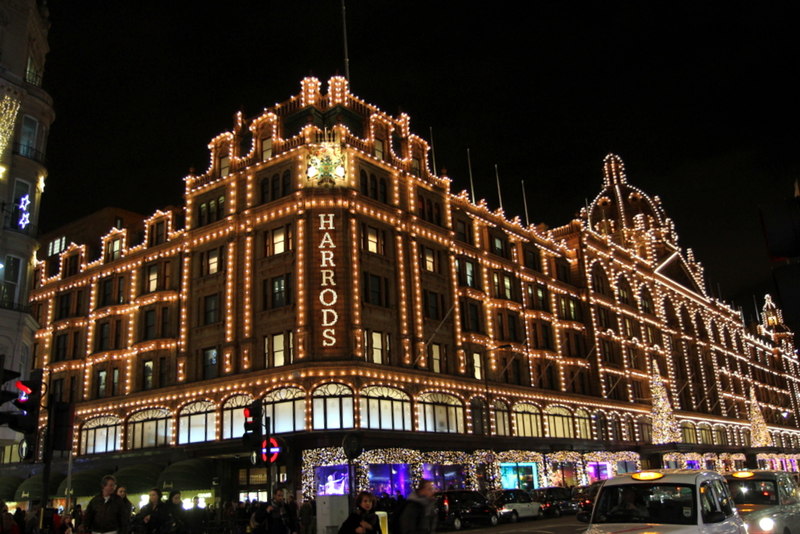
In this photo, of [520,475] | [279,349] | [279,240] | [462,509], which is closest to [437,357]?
[279,349]

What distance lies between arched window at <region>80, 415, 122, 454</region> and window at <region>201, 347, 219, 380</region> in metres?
8.81

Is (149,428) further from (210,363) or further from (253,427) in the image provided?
(253,427)

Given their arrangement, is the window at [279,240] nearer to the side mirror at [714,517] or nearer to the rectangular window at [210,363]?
the rectangular window at [210,363]

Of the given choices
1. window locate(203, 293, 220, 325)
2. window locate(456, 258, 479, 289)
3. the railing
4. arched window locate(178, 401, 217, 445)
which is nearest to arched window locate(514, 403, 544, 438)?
window locate(456, 258, 479, 289)

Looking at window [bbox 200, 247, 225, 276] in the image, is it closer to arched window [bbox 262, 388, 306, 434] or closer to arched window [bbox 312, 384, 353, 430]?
arched window [bbox 262, 388, 306, 434]

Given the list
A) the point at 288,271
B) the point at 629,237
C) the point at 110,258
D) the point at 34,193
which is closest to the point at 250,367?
the point at 288,271

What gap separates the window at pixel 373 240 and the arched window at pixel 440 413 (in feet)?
31.2

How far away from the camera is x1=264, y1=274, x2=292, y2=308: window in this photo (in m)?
43.9

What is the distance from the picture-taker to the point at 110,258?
57406 millimetres

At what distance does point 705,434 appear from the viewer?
83.2 meters

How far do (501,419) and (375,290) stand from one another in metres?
14.9

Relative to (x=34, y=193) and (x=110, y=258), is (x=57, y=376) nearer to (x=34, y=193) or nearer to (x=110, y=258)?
(x=110, y=258)

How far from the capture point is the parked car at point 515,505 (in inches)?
1500

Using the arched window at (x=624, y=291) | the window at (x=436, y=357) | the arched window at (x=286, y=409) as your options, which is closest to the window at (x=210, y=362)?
the arched window at (x=286, y=409)
